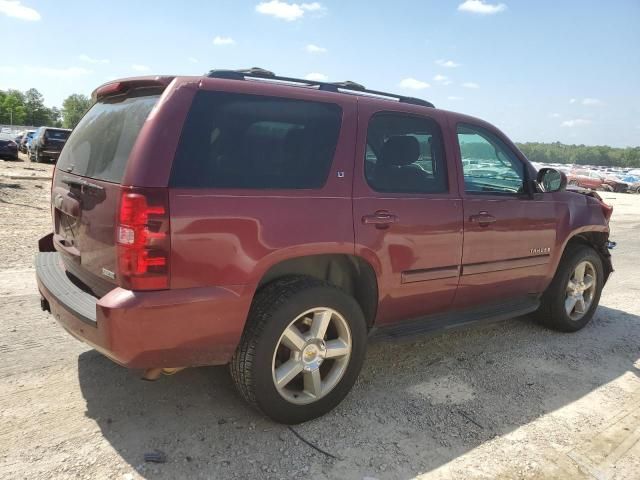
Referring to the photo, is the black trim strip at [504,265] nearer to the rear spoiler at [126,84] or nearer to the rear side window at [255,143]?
the rear side window at [255,143]

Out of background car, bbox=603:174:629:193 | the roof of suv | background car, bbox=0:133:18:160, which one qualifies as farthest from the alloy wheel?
background car, bbox=603:174:629:193

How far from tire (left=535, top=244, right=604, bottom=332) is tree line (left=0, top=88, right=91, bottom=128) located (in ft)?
406

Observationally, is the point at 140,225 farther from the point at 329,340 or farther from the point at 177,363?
the point at 329,340

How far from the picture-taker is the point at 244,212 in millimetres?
2678

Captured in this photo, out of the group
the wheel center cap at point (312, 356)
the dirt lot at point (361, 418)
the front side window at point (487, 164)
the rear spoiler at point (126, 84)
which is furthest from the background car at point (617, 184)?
the rear spoiler at point (126, 84)

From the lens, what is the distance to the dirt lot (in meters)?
2.67

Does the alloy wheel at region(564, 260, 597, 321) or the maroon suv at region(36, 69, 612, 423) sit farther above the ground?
the maroon suv at region(36, 69, 612, 423)

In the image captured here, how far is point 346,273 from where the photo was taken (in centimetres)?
336

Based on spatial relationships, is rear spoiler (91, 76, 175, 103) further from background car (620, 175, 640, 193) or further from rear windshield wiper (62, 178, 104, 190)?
background car (620, 175, 640, 193)

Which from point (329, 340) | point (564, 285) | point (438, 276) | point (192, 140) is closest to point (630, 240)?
point (564, 285)

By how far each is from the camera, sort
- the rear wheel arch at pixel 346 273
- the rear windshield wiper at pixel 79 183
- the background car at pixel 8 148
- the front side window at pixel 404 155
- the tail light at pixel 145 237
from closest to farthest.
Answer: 1. the tail light at pixel 145 237
2. the rear windshield wiper at pixel 79 183
3. the rear wheel arch at pixel 346 273
4. the front side window at pixel 404 155
5. the background car at pixel 8 148

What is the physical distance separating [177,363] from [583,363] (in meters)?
3.28

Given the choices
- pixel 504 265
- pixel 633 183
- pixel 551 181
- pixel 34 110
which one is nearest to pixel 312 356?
pixel 504 265

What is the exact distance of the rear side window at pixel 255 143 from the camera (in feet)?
8.60
